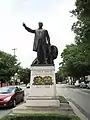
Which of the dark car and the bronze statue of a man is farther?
the dark car

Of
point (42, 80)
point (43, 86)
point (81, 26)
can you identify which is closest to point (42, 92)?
point (43, 86)

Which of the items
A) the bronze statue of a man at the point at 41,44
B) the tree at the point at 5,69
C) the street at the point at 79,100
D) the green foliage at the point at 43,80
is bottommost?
the street at the point at 79,100

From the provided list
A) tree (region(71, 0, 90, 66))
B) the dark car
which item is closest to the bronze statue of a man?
the dark car

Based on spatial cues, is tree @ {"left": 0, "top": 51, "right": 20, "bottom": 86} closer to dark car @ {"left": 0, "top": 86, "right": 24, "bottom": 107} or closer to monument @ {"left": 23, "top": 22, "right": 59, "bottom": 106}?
dark car @ {"left": 0, "top": 86, "right": 24, "bottom": 107}

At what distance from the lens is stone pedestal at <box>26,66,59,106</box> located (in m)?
16.0

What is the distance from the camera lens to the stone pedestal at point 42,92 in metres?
16.0

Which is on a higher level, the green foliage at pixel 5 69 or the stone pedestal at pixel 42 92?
the green foliage at pixel 5 69

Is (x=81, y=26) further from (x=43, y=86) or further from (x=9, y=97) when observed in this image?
(x=43, y=86)

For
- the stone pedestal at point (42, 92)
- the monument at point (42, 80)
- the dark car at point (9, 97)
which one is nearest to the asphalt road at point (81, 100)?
the stone pedestal at point (42, 92)

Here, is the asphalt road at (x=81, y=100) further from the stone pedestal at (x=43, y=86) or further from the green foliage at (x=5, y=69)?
the green foliage at (x=5, y=69)

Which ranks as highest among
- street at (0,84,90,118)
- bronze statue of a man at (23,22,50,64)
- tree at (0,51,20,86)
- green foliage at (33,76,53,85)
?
tree at (0,51,20,86)

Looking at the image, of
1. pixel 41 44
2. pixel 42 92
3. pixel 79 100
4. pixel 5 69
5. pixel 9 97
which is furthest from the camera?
pixel 5 69

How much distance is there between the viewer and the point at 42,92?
16.2 meters

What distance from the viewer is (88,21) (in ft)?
89.8
